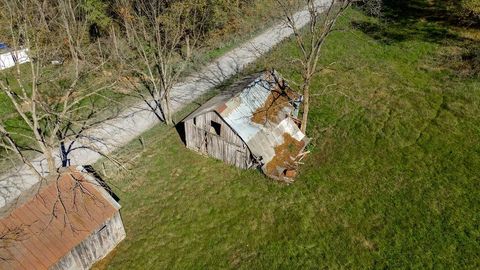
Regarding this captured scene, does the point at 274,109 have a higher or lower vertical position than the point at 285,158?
higher

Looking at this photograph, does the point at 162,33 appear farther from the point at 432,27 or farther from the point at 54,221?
the point at 432,27

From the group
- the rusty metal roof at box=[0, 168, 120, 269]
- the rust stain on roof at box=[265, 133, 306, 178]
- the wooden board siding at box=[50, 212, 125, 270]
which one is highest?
the rusty metal roof at box=[0, 168, 120, 269]

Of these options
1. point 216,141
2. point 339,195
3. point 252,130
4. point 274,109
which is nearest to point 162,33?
point 216,141

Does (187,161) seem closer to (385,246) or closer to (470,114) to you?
(385,246)

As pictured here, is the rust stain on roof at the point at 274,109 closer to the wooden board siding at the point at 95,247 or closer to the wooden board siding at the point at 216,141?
the wooden board siding at the point at 216,141

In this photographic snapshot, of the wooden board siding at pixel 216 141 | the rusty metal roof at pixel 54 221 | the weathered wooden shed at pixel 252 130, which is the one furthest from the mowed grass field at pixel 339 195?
the rusty metal roof at pixel 54 221

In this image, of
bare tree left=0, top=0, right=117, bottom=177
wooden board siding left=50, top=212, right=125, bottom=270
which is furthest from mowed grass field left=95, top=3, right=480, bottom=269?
bare tree left=0, top=0, right=117, bottom=177

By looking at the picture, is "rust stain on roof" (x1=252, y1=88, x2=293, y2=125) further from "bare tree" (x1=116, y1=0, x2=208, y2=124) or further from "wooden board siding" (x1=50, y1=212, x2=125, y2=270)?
"wooden board siding" (x1=50, y1=212, x2=125, y2=270)

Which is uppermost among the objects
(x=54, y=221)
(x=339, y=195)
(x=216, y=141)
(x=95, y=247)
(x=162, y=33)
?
(x=162, y=33)
